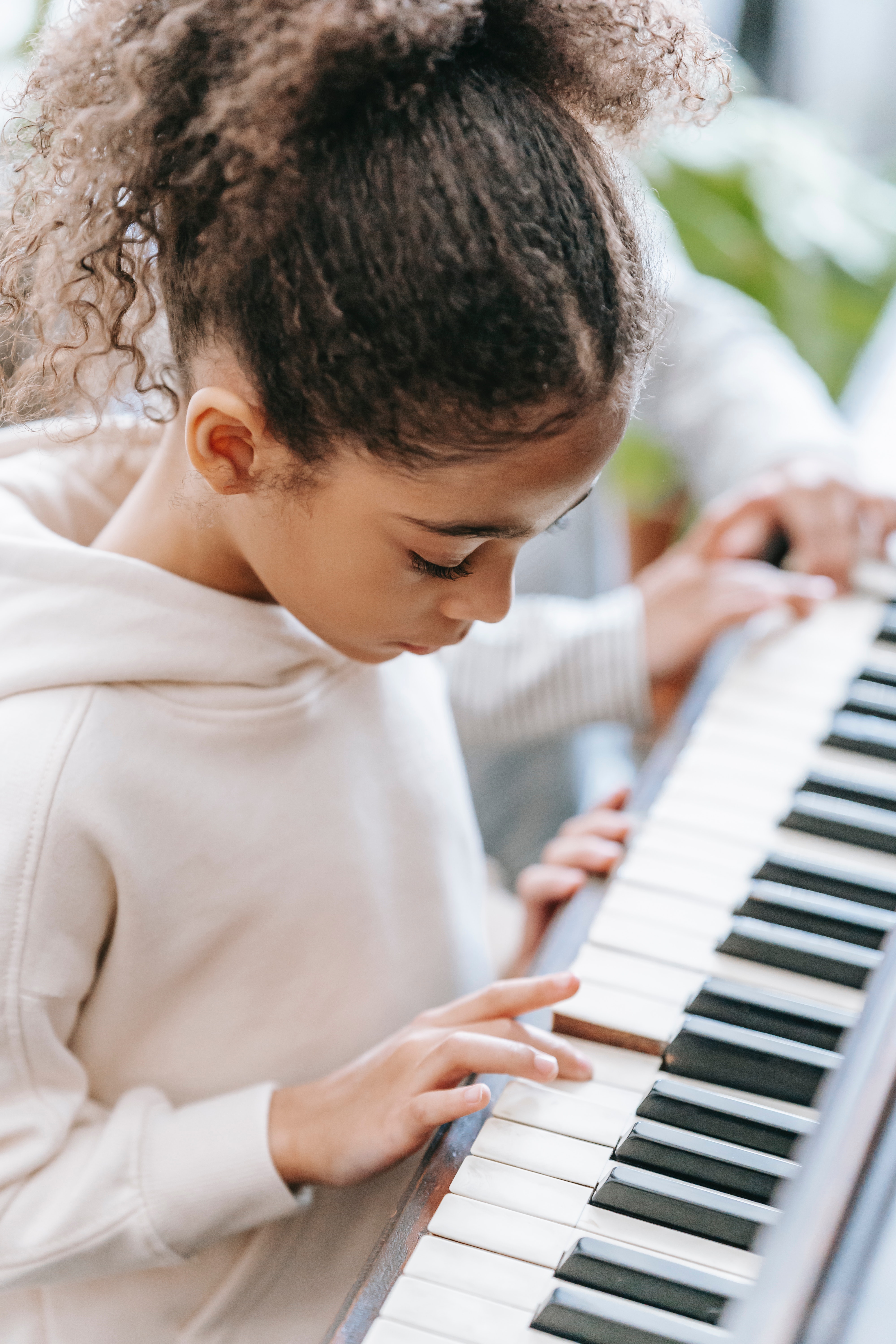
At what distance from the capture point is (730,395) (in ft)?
4.53

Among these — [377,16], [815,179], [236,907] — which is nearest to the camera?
[377,16]

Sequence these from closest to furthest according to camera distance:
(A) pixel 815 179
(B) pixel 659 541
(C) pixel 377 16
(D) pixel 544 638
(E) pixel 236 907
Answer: (C) pixel 377 16
(E) pixel 236 907
(D) pixel 544 638
(A) pixel 815 179
(B) pixel 659 541

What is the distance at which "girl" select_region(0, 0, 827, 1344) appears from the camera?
589mm

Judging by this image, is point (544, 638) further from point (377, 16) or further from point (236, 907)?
point (377, 16)

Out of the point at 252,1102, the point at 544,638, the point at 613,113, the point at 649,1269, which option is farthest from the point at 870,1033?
the point at 544,638

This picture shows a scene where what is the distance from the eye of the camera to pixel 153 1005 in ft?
2.72

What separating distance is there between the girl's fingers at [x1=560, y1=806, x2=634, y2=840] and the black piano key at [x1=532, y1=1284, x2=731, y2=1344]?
0.40 m

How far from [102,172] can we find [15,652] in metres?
0.28

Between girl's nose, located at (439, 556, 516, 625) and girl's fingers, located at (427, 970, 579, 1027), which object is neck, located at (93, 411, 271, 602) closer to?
girl's nose, located at (439, 556, 516, 625)

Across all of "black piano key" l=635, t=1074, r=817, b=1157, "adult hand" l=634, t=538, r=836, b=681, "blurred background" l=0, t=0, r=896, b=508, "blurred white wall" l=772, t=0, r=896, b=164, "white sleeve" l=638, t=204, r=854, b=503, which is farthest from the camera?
"blurred white wall" l=772, t=0, r=896, b=164

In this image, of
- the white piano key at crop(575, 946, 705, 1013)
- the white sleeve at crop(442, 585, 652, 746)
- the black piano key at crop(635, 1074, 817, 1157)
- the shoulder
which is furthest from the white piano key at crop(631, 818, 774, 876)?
the shoulder

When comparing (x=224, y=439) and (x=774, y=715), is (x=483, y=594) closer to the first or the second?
(x=224, y=439)

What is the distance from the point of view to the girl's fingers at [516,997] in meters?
0.74

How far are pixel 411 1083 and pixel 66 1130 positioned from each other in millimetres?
210
